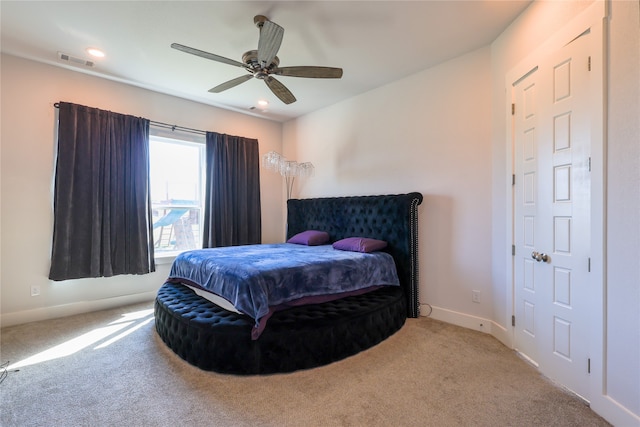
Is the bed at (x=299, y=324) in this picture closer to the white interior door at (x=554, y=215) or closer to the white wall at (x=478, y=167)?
the white wall at (x=478, y=167)

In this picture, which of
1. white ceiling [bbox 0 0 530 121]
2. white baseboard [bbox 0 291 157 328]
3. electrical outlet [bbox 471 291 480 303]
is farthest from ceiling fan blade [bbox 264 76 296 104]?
white baseboard [bbox 0 291 157 328]

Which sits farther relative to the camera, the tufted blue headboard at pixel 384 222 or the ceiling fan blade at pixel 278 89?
the tufted blue headboard at pixel 384 222

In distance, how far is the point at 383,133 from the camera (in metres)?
3.91

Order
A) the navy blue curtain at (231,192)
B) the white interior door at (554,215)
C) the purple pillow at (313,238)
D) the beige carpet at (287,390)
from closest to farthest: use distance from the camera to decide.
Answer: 1. the beige carpet at (287,390)
2. the white interior door at (554,215)
3. the purple pillow at (313,238)
4. the navy blue curtain at (231,192)

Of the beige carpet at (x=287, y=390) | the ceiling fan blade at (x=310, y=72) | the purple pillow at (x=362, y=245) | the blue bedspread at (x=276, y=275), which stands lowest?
the beige carpet at (x=287, y=390)

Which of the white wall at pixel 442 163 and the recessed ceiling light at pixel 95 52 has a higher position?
the recessed ceiling light at pixel 95 52

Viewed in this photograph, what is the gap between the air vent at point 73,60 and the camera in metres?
3.12

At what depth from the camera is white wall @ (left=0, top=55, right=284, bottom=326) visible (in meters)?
3.10

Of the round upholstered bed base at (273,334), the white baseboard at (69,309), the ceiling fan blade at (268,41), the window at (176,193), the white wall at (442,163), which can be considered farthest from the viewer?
the window at (176,193)

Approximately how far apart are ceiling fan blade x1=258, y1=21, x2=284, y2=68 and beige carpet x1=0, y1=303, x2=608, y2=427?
8.20 feet

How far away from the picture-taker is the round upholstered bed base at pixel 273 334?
2.12 metres

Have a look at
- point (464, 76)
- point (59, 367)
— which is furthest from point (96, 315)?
point (464, 76)

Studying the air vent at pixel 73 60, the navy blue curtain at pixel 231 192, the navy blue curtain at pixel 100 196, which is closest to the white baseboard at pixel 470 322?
the navy blue curtain at pixel 231 192

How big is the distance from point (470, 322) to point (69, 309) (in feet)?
15.2
